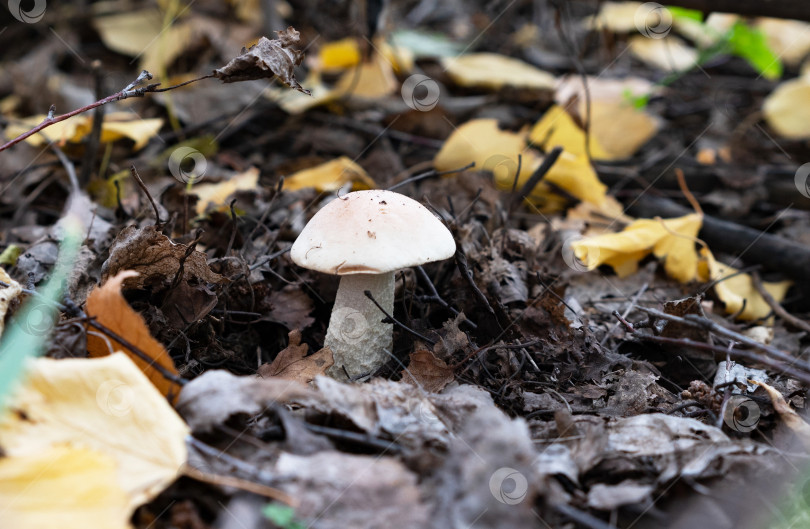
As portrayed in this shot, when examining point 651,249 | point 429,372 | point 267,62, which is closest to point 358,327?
point 429,372

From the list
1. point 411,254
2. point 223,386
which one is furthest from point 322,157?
point 223,386

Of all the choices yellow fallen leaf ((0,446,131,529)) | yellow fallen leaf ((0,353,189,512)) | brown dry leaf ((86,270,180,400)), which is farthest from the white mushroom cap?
yellow fallen leaf ((0,446,131,529))

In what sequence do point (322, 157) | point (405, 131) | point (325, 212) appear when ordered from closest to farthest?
1. point (325, 212)
2. point (322, 157)
3. point (405, 131)

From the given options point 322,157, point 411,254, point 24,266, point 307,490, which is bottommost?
point 322,157

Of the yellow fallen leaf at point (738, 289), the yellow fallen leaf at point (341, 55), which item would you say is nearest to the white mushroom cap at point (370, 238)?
the yellow fallen leaf at point (738, 289)

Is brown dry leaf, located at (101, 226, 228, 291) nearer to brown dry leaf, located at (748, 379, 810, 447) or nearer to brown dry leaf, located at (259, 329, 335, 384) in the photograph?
brown dry leaf, located at (259, 329, 335, 384)

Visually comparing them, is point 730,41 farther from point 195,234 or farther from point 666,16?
point 195,234
